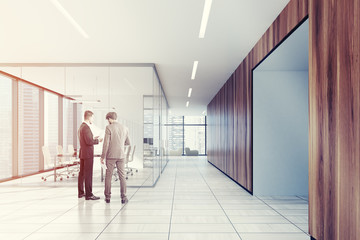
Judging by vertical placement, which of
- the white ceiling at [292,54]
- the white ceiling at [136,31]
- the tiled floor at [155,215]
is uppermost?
the white ceiling at [136,31]

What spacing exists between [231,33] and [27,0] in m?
3.11

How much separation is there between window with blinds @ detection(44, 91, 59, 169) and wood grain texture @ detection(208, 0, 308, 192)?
479 cm

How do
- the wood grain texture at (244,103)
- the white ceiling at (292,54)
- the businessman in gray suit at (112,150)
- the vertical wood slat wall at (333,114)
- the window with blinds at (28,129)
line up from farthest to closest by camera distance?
the window with blinds at (28,129), the businessman in gray suit at (112,150), the white ceiling at (292,54), the wood grain texture at (244,103), the vertical wood slat wall at (333,114)

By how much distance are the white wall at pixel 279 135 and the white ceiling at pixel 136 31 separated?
3.20 feet

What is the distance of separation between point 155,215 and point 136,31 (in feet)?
9.77

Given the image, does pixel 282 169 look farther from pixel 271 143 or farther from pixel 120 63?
pixel 120 63

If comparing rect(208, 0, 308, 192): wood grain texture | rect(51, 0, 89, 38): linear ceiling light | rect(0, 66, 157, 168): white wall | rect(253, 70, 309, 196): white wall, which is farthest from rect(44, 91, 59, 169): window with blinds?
rect(253, 70, 309, 196): white wall

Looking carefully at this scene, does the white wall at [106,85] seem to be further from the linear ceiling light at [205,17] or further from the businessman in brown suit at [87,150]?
the linear ceiling light at [205,17]

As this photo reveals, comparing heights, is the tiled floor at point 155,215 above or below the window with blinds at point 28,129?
below

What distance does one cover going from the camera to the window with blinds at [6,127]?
7.78 meters

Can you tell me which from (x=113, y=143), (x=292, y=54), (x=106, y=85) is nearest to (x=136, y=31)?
(x=113, y=143)

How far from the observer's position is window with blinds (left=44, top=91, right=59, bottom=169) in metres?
7.98

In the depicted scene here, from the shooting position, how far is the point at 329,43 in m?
2.74

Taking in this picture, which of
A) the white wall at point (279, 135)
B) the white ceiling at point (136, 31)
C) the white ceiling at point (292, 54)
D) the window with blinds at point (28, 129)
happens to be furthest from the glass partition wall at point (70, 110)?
the white ceiling at point (292, 54)
